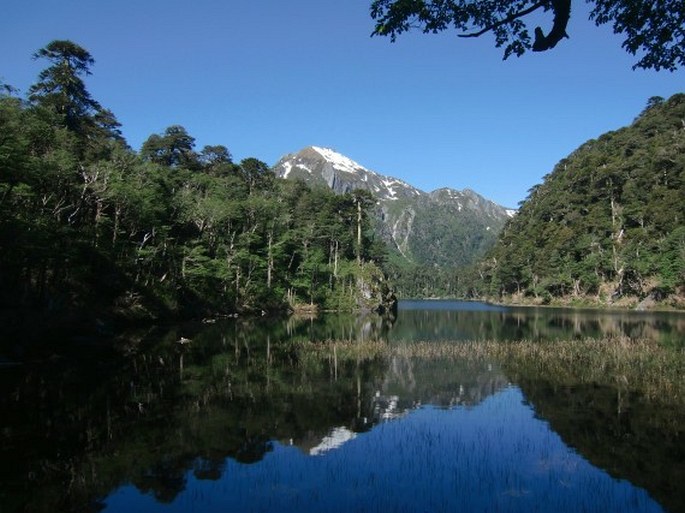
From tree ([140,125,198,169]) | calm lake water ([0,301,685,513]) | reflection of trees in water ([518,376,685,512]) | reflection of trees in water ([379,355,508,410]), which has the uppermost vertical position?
tree ([140,125,198,169])

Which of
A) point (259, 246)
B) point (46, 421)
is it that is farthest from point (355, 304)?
point (46, 421)

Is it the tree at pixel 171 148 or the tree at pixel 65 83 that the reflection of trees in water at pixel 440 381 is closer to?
the tree at pixel 65 83

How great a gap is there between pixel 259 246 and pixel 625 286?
7200 centimetres

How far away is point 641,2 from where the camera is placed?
8.35 metres

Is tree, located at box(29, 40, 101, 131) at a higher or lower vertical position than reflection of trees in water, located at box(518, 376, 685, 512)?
higher

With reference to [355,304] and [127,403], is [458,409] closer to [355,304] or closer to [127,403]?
[127,403]

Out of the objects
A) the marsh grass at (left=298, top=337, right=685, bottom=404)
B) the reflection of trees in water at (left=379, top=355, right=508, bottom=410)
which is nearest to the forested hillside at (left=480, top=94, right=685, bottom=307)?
the marsh grass at (left=298, top=337, right=685, bottom=404)

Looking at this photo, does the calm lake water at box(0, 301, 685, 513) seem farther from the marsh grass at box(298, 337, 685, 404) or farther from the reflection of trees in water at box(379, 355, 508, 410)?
the marsh grass at box(298, 337, 685, 404)

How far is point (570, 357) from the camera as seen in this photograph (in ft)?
93.8

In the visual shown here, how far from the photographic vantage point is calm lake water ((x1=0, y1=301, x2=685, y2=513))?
1062 cm

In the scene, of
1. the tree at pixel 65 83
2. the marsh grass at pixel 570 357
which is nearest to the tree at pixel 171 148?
the tree at pixel 65 83

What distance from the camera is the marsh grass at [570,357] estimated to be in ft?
72.3

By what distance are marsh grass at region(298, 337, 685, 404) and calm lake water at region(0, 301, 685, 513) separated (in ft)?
4.46

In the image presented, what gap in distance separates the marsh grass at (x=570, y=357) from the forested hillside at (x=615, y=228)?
203 ft
